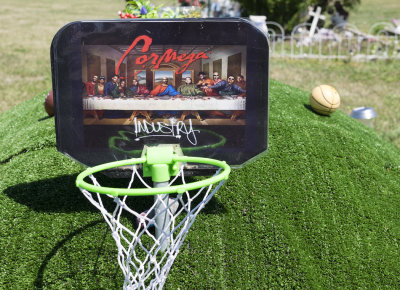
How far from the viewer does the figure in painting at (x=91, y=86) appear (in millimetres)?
4324

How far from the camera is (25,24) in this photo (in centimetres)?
2858

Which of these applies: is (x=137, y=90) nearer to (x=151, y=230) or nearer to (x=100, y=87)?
(x=100, y=87)

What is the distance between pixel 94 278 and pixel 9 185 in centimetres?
163

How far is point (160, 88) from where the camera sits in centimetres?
436

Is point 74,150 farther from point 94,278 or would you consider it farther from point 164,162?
point 94,278

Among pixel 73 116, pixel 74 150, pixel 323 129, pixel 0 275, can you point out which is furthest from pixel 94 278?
pixel 323 129

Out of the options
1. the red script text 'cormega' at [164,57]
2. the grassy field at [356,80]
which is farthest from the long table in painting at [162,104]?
the grassy field at [356,80]

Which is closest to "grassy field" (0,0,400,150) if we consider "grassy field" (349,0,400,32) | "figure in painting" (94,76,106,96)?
"figure in painting" (94,76,106,96)

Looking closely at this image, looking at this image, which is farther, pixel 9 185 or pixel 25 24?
pixel 25 24

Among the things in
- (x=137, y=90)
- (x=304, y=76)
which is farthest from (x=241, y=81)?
(x=304, y=76)

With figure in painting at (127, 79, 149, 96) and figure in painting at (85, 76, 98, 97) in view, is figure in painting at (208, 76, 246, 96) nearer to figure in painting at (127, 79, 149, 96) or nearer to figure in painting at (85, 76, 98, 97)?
figure in painting at (127, 79, 149, 96)

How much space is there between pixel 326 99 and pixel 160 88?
133 inches

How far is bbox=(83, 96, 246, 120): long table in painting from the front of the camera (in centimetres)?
438

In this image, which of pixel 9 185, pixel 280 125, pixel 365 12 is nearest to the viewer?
pixel 9 185
